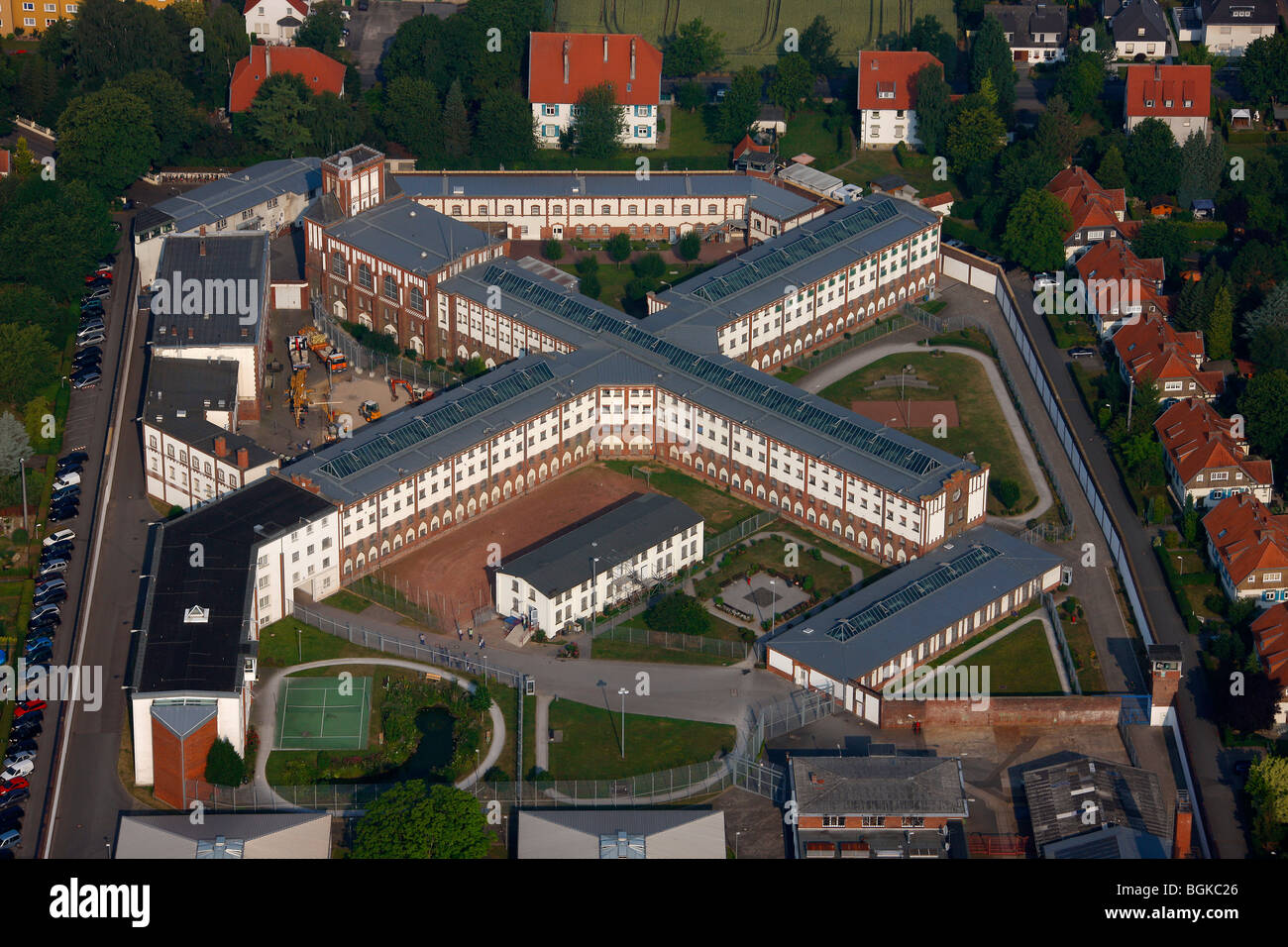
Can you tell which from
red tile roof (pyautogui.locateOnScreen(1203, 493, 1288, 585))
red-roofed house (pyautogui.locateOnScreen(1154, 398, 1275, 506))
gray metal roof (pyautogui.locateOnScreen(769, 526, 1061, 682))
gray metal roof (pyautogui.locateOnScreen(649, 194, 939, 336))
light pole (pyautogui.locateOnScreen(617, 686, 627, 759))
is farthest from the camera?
gray metal roof (pyautogui.locateOnScreen(649, 194, 939, 336))

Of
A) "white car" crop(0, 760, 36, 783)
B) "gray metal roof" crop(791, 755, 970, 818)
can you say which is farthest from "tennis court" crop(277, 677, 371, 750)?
"gray metal roof" crop(791, 755, 970, 818)

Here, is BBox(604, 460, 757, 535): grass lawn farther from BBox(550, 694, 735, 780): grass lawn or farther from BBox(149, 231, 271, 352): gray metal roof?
BBox(149, 231, 271, 352): gray metal roof

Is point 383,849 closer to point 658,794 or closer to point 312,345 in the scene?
point 658,794

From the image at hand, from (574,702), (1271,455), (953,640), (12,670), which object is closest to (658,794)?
(574,702)

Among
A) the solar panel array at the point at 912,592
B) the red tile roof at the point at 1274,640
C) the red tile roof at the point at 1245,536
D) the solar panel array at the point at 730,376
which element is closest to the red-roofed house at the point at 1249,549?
the red tile roof at the point at 1245,536

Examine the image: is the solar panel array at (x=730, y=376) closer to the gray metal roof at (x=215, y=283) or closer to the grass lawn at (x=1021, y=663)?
the grass lawn at (x=1021, y=663)
